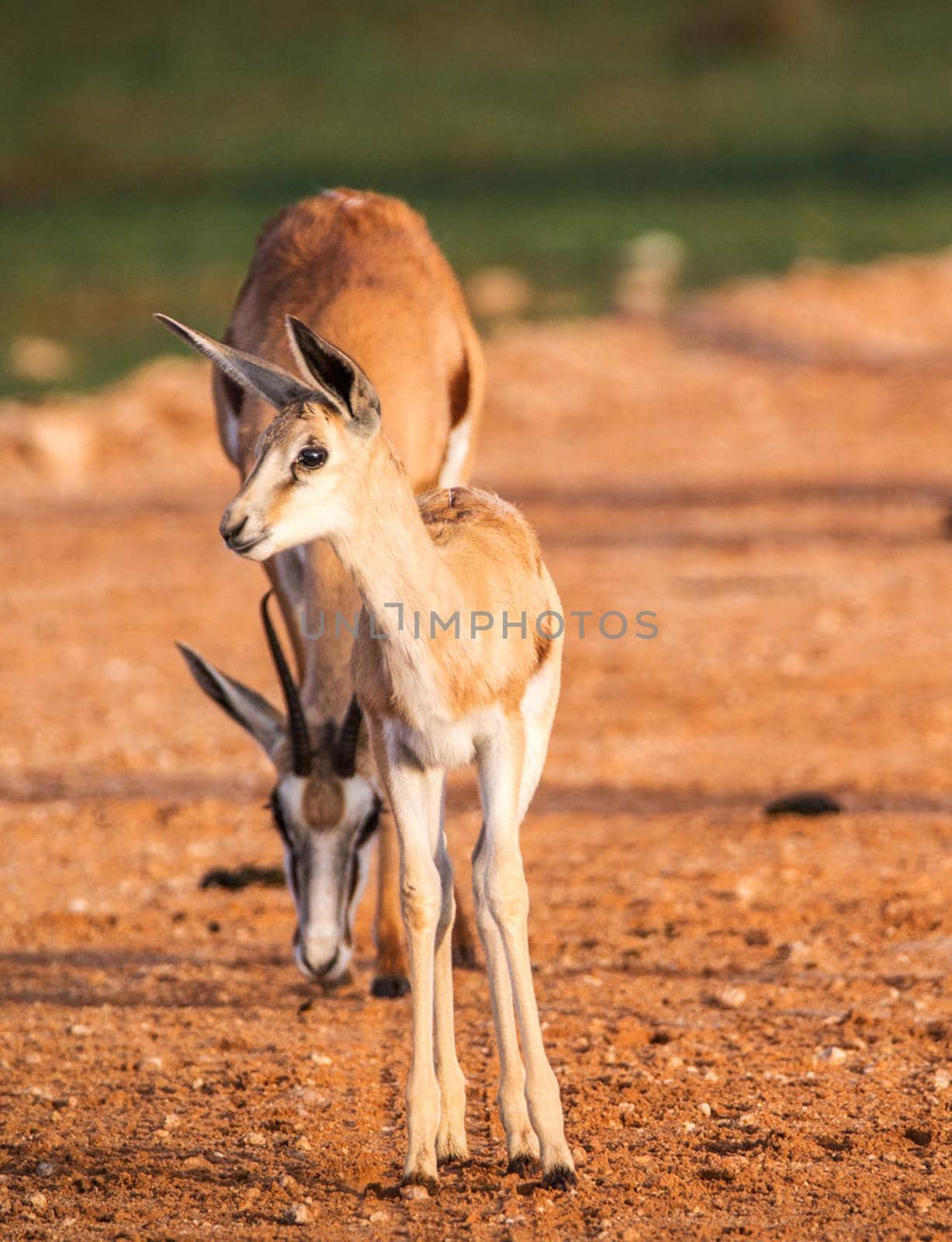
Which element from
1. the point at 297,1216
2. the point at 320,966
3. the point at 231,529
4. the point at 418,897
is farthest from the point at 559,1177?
the point at 231,529

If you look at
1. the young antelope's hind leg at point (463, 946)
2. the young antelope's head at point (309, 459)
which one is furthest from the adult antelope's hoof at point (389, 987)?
the young antelope's head at point (309, 459)

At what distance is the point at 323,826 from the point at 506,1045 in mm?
1422

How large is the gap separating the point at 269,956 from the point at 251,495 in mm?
3000

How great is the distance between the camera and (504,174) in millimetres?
39438

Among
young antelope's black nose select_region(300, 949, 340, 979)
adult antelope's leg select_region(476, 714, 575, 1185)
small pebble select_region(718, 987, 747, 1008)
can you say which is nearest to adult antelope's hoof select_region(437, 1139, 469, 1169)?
adult antelope's leg select_region(476, 714, 575, 1185)

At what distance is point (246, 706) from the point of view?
21.9 ft

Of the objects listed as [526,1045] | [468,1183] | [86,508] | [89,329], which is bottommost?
[468,1183]

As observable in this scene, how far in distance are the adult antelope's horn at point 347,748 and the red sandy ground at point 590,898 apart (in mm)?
867

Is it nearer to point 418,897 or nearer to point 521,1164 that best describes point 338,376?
point 418,897

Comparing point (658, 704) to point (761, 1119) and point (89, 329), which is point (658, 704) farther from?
point (89, 329)

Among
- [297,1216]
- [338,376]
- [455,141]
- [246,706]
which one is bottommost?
[297,1216]

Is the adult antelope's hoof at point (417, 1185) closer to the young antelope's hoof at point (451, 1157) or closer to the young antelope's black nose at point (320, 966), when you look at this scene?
the young antelope's hoof at point (451, 1157)

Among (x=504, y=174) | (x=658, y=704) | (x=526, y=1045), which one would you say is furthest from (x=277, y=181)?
(x=526, y=1045)

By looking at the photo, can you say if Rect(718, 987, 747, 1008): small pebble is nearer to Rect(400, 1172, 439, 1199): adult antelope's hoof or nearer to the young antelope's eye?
Rect(400, 1172, 439, 1199): adult antelope's hoof
